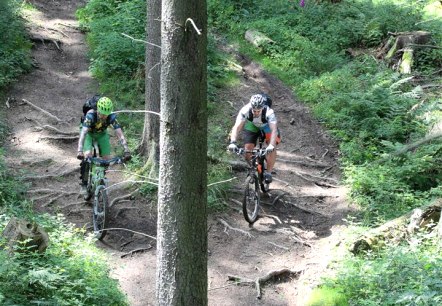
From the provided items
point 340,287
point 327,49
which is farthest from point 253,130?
point 327,49

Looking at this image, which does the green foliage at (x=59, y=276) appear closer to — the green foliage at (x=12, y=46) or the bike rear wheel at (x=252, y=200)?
the bike rear wheel at (x=252, y=200)

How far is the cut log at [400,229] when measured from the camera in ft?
30.5

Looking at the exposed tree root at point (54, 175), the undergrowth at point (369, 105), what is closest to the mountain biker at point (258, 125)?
the undergrowth at point (369, 105)

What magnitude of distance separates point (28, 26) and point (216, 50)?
646cm

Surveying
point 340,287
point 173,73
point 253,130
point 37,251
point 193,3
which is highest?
point 193,3

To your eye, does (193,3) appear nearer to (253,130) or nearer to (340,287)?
(340,287)

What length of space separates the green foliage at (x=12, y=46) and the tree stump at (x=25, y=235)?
874 cm

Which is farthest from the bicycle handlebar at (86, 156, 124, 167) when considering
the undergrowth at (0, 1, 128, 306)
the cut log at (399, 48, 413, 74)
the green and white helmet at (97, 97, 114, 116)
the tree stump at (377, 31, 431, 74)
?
the tree stump at (377, 31, 431, 74)

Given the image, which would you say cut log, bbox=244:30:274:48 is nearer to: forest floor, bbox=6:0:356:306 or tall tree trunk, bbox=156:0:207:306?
forest floor, bbox=6:0:356:306

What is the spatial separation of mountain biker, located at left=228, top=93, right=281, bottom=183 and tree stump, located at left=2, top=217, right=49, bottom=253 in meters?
3.84

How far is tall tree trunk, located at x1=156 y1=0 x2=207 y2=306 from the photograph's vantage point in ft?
→ 17.7

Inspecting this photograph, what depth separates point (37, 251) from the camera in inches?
301

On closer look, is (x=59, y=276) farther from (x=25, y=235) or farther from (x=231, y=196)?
(x=231, y=196)

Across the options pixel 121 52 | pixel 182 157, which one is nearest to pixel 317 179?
pixel 121 52
